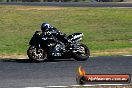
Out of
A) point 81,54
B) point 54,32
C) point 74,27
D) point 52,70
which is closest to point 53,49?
point 54,32

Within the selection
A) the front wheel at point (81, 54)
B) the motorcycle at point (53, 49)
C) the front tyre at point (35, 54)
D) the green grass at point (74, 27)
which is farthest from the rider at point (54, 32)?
the green grass at point (74, 27)

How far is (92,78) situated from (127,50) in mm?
13141

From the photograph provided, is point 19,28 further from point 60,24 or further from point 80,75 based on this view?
point 80,75

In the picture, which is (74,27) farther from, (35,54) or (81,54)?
(35,54)

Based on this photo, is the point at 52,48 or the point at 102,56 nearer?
the point at 52,48

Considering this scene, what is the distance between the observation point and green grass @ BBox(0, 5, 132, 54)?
25.4 meters

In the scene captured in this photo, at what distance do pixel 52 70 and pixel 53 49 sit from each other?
2817mm

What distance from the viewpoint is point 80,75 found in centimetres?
1036

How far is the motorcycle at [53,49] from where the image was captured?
60.7 ft

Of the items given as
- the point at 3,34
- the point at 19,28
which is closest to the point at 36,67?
the point at 3,34

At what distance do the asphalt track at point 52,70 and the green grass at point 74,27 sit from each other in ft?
14.4

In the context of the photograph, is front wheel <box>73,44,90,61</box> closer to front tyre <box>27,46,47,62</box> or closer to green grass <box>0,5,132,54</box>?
front tyre <box>27,46,47,62</box>

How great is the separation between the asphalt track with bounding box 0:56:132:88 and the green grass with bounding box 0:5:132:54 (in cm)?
440

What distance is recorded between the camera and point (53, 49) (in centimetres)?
1880
